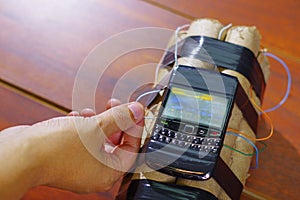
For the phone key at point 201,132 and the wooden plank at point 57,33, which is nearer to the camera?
the phone key at point 201,132

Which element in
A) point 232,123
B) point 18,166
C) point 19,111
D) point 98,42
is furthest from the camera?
point 98,42

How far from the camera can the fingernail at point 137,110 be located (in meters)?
0.71

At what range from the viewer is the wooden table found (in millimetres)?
855

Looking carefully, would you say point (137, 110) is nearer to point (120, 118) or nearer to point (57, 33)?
point (120, 118)

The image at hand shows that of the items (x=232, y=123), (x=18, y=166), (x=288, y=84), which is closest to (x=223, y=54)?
(x=232, y=123)

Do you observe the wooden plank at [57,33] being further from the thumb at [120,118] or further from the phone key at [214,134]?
the phone key at [214,134]

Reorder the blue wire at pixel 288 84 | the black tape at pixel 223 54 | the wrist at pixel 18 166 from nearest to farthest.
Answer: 1. the wrist at pixel 18 166
2. the black tape at pixel 223 54
3. the blue wire at pixel 288 84

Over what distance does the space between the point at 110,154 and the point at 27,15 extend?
0.44m

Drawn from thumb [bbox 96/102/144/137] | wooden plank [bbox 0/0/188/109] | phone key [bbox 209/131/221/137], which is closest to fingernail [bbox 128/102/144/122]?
thumb [bbox 96/102/144/137]

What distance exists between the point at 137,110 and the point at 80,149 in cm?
10

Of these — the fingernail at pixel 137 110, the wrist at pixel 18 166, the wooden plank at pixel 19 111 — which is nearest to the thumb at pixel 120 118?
the fingernail at pixel 137 110

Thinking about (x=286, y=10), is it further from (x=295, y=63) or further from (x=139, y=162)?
(x=139, y=162)

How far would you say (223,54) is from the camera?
2.60 ft

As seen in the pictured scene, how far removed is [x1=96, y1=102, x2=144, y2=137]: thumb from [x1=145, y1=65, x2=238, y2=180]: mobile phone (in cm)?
4
